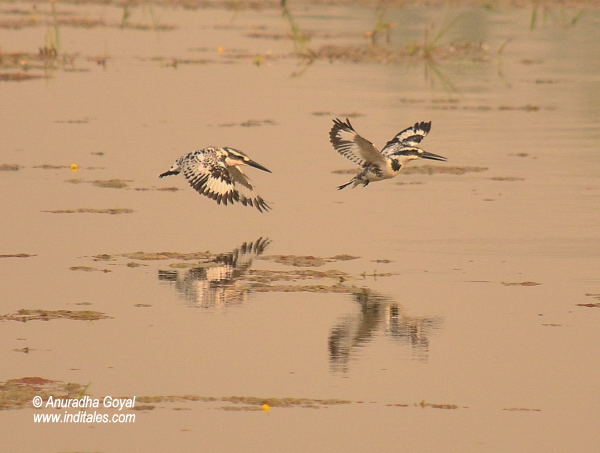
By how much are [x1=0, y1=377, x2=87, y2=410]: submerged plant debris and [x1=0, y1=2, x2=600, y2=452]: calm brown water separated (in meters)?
0.13

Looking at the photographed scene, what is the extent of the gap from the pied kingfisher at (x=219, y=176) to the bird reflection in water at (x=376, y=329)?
328 cm

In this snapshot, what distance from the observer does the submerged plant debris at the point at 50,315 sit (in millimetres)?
10656

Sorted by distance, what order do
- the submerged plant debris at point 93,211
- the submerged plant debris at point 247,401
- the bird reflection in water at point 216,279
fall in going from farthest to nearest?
the submerged plant debris at point 93,211 → the bird reflection in water at point 216,279 → the submerged plant debris at point 247,401

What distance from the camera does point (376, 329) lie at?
10570mm

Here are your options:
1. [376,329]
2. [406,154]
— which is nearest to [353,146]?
[406,154]

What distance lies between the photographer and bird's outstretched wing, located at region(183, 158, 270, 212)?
14359 millimetres

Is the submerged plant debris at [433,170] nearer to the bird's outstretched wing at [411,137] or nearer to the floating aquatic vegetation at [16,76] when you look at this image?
the bird's outstretched wing at [411,137]

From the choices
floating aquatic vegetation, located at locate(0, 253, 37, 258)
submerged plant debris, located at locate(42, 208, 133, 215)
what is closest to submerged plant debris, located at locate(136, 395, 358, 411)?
floating aquatic vegetation, located at locate(0, 253, 37, 258)

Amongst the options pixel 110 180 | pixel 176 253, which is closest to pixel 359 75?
pixel 110 180

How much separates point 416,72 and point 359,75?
105 centimetres

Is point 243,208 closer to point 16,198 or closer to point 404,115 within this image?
point 16,198

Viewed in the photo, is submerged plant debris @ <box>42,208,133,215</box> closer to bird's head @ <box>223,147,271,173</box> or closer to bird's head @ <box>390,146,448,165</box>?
bird's head @ <box>223,147,271,173</box>

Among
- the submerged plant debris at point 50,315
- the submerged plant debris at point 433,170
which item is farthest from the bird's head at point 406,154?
the submerged plant debris at point 50,315

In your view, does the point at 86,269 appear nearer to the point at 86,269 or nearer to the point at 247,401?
the point at 86,269
